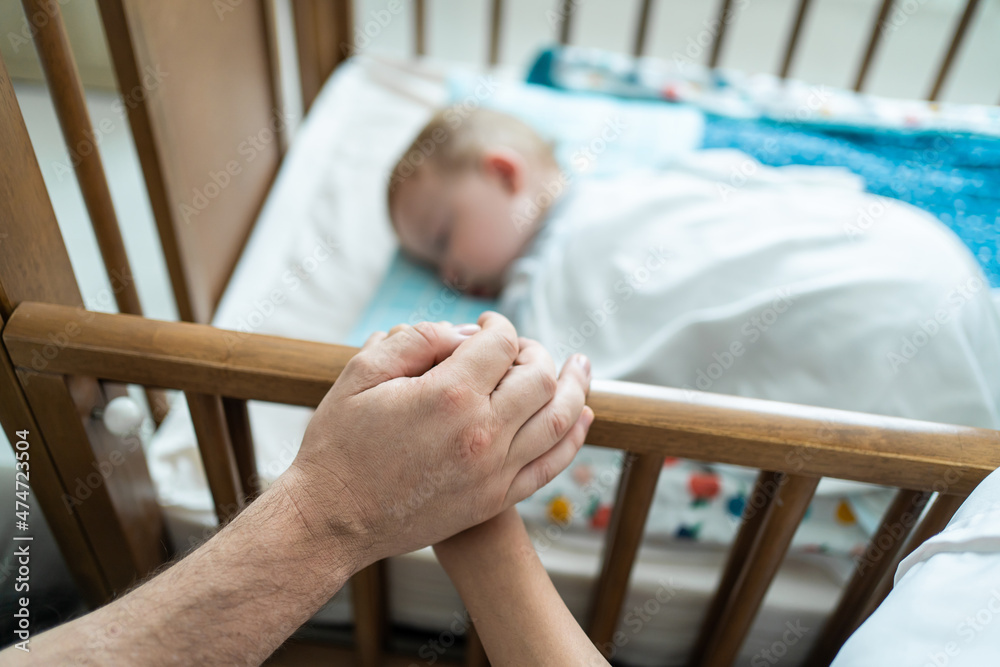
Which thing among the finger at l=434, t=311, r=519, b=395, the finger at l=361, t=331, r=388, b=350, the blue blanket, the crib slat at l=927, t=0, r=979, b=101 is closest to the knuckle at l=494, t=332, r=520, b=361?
the finger at l=434, t=311, r=519, b=395

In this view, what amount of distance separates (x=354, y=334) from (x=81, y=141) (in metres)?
0.47

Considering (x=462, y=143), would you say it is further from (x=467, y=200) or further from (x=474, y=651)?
(x=474, y=651)

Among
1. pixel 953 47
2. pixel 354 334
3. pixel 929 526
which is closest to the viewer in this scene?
pixel 929 526

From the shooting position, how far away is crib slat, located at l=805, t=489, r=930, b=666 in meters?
0.62

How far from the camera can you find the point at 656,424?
0.56 meters

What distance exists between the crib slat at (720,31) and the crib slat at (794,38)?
15cm

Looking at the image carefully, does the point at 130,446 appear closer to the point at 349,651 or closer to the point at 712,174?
the point at 349,651

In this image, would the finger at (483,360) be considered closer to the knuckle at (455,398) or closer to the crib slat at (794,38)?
the knuckle at (455,398)

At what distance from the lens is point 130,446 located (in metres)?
0.72

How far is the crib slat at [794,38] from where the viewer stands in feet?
4.87

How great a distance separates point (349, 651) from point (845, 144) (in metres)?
1.29

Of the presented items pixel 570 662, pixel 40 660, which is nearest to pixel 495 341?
pixel 570 662

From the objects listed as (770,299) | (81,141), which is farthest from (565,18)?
(81,141)

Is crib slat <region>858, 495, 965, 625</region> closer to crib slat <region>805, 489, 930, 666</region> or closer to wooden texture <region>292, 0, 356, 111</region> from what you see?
crib slat <region>805, 489, 930, 666</region>
